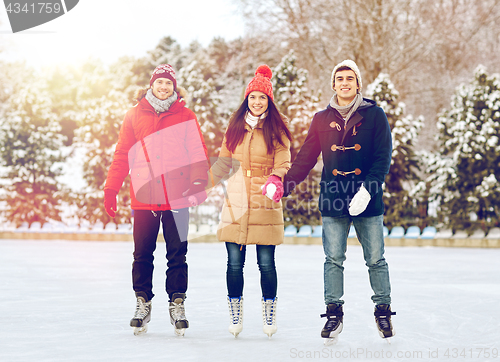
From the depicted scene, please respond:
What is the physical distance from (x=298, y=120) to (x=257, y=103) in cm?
1164

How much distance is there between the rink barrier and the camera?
14.3 metres

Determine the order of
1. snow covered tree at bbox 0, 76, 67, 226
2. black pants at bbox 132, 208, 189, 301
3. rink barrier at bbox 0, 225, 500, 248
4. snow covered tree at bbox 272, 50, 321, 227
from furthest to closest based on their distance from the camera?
snow covered tree at bbox 0, 76, 67, 226 → snow covered tree at bbox 272, 50, 321, 227 → rink barrier at bbox 0, 225, 500, 248 → black pants at bbox 132, 208, 189, 301

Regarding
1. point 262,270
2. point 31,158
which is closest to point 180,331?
point 262,270

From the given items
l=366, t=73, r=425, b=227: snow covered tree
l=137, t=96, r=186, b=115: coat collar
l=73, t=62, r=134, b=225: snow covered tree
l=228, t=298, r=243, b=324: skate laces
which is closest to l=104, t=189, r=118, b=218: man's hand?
l=137, t=96, r=186, b=115: coat collar

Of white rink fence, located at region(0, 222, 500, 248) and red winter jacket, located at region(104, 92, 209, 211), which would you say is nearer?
red winter jacket, located at region(104, 92, 209, 211)

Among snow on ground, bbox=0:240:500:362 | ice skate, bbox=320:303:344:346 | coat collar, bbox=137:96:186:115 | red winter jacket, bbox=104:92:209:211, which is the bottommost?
snow on ground, bbox=0:240:500:362

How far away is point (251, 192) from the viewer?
4375mm

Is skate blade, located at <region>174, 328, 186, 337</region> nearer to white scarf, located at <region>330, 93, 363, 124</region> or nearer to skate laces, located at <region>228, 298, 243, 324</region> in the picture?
skate laces, located at <region>228, 298, 243, 324</region>

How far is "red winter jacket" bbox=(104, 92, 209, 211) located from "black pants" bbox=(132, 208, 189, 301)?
8 cm

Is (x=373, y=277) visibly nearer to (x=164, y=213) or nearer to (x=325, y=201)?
(x=325, y=201)

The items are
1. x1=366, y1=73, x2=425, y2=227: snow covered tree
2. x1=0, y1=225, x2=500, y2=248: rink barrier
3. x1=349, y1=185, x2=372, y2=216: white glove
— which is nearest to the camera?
x1=349, y1=185, x2=372, y2=216: white glove

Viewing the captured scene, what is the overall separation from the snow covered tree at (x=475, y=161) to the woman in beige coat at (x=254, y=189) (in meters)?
11.3

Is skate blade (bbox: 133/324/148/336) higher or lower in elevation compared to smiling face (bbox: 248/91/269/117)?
lower

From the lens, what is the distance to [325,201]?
13.7 ft
